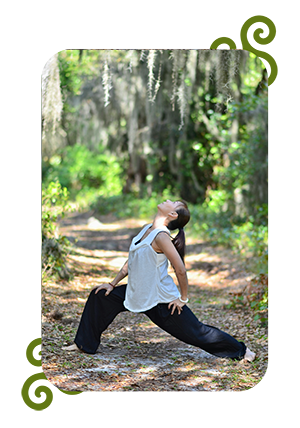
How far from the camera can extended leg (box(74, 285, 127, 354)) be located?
356 centimetres

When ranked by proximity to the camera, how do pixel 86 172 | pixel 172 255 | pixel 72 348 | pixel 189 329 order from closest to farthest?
pixel 172 255
pixel 189 329
pixel 72 348
pixel 86 172

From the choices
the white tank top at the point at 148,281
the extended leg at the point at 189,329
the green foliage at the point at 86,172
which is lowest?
the extended leg at the point at 189,329

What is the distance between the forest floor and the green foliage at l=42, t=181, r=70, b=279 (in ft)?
0.60

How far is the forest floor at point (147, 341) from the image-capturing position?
11.4 ft

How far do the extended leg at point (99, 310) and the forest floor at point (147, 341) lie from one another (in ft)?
0.86

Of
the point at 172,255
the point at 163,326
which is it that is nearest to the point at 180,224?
the point at 172,255

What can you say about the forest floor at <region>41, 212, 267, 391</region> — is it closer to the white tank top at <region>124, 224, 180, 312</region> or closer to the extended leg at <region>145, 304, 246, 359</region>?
the extended leg at <region>145, 304, 246, 359</region>

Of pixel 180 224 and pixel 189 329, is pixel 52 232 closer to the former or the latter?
pixel 180 224

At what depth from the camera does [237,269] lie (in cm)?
641

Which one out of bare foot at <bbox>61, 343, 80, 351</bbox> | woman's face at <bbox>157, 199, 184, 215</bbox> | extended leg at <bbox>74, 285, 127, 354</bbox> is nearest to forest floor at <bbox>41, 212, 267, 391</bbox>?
bare foot at <bbox>61, 343, 80, 351</bbox>

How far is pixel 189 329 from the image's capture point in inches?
134

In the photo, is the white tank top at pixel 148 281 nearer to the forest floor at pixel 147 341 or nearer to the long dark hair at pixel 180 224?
the long dark hair at pixel 180 224

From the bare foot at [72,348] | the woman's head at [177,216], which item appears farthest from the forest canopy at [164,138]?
the bare foot at [72,348]

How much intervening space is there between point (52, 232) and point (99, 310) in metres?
A: 1.76
